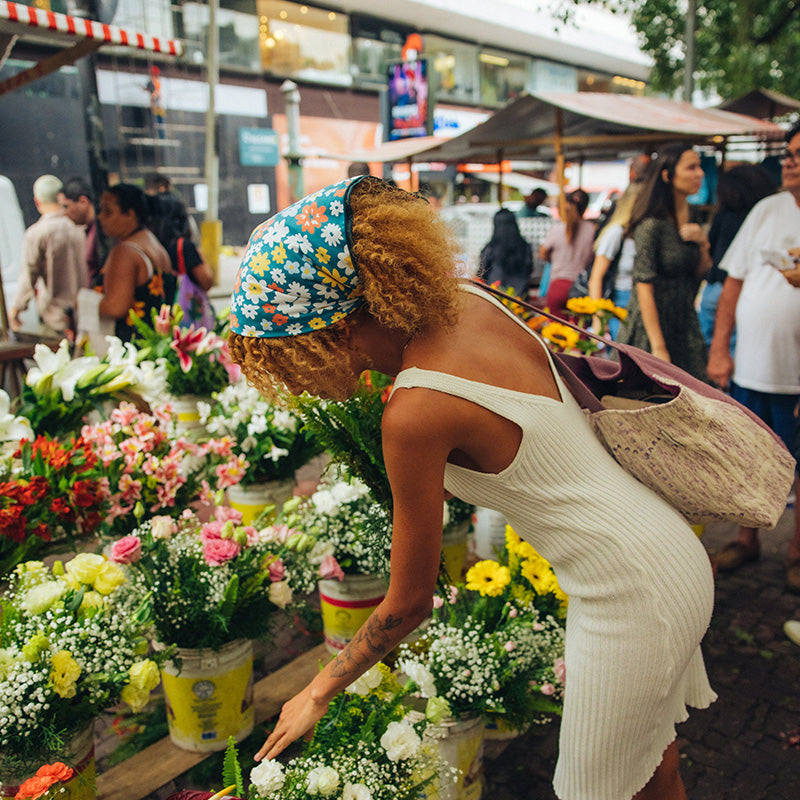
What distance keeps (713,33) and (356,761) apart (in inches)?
467

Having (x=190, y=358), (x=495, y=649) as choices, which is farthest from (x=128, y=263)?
(x=495, y=649)

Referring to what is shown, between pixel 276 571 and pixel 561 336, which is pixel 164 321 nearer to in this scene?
pixel 276 571

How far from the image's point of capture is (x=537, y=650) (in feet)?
6.61

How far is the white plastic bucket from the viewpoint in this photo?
3268 mm

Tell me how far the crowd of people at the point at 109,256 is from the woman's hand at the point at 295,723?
3184 millimetres

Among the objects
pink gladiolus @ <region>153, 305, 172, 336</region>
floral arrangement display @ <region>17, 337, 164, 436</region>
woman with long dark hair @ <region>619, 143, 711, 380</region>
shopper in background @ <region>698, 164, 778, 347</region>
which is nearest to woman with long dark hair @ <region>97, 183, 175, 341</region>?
pink gladiolus @ <region>153, 305, 172, 336</region>

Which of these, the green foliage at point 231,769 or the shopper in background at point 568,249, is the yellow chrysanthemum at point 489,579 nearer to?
the green foliage at point 231,769

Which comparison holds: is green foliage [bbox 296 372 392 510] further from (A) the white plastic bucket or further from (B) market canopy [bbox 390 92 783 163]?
(B) market canopy [bbox 390 92 783 163]

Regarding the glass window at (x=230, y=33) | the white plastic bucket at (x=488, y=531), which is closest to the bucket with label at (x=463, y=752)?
the white plastic bucket at (x=488, y=531)

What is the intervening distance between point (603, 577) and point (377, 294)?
676 millimetres

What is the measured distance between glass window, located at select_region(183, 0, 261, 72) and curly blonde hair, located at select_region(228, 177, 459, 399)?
1487 centimetres

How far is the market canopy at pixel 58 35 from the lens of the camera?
3.60 m

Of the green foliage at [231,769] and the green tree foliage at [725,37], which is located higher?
the green tree foliage at [725,37]

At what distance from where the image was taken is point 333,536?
2.48 meters
